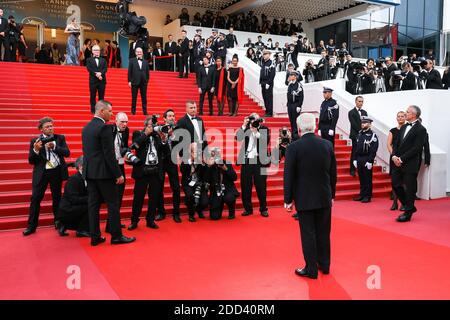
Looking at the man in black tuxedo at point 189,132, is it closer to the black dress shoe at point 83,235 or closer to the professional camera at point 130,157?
the professional camera at point 130,157

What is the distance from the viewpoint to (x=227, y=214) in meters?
7.43

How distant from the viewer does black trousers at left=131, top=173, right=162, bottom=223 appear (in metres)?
6.29

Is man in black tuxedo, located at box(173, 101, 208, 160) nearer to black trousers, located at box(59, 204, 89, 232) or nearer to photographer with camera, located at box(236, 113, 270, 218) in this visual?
photographer with camera, located at box(236, 113, 270, 218)

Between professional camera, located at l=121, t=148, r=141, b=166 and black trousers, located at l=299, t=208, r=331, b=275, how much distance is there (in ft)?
8.49

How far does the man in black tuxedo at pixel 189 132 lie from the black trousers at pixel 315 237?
3081 millimetres

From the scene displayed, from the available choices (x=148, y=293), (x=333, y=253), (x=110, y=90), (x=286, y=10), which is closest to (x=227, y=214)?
(x=333, y=253)

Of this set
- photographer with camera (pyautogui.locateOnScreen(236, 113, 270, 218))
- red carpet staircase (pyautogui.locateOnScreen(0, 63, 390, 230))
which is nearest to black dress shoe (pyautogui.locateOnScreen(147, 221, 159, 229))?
red carpet staircase (pyautogui.locateOnScreen(0, 63, 390, 230))

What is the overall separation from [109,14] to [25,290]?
2028 centimetres

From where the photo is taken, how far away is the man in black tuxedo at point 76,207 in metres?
5.83

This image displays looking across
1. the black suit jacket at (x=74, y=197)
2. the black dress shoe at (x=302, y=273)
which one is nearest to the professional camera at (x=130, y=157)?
the black suit jacket at (x=74, y=197)

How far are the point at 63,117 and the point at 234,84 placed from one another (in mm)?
4666

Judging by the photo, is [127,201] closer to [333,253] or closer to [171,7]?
[333,253]

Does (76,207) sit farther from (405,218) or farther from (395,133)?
(395,133)
